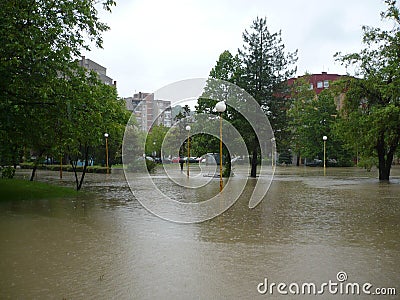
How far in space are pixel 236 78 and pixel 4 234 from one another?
75.7 ft

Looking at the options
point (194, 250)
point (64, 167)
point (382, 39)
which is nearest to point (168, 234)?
point (194, 250)

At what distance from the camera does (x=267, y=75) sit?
28703mm

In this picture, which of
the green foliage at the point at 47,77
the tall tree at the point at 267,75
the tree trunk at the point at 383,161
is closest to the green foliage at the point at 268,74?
the tall tree at the point at 267,75

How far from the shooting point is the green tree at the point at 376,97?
2277 centimetres

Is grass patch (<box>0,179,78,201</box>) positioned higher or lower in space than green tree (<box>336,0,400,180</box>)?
lower

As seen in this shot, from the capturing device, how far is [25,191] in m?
16.2

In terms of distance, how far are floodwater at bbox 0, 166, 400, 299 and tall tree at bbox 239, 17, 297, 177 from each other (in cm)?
1689

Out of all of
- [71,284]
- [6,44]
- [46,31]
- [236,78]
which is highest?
[236,78]

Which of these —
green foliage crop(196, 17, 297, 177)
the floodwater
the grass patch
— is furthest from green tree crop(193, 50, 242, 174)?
the floodwater

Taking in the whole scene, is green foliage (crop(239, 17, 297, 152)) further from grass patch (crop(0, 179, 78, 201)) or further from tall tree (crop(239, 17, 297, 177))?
grass patch (crop(0, 179, 78, 201))

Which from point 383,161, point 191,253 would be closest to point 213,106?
point 383,161

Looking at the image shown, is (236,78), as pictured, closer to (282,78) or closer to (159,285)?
(282,78)

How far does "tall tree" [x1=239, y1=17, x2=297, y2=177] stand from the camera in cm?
2859

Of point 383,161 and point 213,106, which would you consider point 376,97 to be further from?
point 213,106
